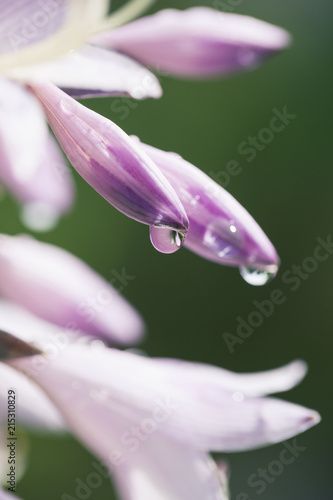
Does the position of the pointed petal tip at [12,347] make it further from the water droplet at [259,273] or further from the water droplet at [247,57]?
the water droplet at [247,57]

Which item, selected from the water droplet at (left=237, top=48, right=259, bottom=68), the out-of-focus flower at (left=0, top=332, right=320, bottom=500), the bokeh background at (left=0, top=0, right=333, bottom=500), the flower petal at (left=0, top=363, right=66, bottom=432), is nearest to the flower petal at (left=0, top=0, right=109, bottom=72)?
the water droplet at (left=237, top=48, right=259, bottom=68)

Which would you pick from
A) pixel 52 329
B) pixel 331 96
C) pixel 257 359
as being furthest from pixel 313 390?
pixel 52 329

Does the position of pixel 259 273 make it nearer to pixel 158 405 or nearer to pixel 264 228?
pixel 158 405

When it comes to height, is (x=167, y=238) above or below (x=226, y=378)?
above

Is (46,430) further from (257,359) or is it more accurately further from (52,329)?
(257,359)

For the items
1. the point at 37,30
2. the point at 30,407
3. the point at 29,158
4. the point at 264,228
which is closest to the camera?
the point at 37,30

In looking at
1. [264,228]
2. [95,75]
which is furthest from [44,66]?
[264,228]

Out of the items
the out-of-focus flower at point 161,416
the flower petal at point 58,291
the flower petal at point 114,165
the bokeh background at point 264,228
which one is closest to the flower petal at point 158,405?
the out-of-focus flower at point 161,416
